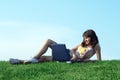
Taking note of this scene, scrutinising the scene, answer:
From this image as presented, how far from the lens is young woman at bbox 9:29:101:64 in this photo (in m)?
19.5

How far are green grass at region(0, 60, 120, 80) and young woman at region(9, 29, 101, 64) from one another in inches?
29.6

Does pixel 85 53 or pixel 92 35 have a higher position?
pixel 92 35

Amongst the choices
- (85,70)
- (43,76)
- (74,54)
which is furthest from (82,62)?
(43,76)

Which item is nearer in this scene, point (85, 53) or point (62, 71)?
point (62, 71)

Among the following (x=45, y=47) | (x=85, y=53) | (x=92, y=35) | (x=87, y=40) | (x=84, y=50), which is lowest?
(x=85, y=53)

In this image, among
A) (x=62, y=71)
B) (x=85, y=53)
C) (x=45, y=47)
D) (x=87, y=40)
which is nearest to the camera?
(x=62, y=71)

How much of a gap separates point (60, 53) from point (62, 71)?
263 centimetres

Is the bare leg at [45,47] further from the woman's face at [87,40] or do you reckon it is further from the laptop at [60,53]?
the woman's face at [87,40]

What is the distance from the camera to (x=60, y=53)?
19.6 metres

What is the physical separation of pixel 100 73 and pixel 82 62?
264 cm

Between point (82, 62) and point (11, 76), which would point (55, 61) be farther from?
point (11, 76)

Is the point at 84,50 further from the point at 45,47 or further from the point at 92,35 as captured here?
the point at 45,47

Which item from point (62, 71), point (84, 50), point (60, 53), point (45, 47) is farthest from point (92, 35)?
point (62, 71)

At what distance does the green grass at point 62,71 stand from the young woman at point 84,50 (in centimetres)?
75
